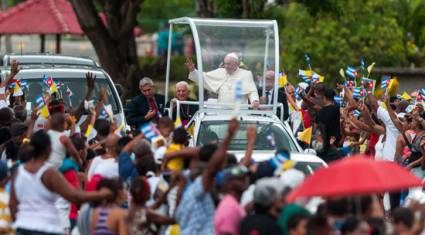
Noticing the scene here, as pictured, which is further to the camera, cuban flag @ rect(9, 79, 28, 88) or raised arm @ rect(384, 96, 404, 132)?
cuban flag @ rect(9, 79, 28, 88)

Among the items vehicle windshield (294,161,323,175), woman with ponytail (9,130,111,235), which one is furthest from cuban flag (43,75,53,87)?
woman with ponytail (9,130,111,235)

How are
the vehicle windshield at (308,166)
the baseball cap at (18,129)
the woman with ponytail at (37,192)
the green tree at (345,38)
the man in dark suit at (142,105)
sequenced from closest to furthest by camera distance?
the woman with ponytail at (37,192), the vehicle windshield at (308,166), the baseball cap at (18,129), the man in dark suit at (142,105), the green tree at (345,38)

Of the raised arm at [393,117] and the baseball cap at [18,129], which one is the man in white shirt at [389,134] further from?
the baseball cap at [18,129]

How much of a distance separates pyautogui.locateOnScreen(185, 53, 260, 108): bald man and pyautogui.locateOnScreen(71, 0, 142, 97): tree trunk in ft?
35.3

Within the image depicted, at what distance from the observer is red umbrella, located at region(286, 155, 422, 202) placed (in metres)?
8.76

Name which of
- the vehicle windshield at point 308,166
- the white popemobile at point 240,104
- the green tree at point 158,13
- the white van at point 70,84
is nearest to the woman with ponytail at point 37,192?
the white popemobile at point 240,104

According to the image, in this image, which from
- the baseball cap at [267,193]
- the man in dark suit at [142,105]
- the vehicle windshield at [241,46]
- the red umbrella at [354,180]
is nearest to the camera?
the red umbrella at [354,180]

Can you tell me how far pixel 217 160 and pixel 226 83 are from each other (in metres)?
7.31

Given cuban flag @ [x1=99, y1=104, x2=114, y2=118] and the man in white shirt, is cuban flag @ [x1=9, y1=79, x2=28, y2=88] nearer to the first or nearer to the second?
cuban flag @ [x1=99, y1=104, x2=114, y2=118]

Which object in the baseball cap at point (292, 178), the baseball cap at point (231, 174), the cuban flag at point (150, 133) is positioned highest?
the baseball cap at point (231, 174)

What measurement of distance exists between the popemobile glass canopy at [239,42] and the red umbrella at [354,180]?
822cm

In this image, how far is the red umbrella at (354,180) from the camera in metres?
8.76

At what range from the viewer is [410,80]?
26.7 m

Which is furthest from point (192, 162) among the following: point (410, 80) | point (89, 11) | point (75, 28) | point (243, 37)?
point (75, 28)
